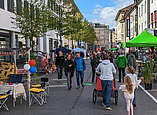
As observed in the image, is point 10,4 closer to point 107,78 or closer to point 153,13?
point 107,78

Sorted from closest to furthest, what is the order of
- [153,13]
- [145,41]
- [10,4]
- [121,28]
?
1. [145,41]
2. [10,4]
3. [153,13]
4. [121,28]

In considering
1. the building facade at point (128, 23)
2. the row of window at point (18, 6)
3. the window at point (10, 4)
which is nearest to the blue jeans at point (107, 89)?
the row of window at point (18, 6)

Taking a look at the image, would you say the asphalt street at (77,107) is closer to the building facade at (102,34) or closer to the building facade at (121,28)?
the building facade at (121,28)

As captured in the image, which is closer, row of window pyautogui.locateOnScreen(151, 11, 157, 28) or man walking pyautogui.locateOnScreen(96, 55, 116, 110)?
man walking pyautogui.locateOnScreen(96, 55, 116, 110)

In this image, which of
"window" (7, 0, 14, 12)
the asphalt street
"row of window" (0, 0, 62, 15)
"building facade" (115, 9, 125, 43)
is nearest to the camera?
the asphalt street

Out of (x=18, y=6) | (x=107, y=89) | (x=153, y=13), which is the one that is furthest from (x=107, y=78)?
(x=153, y=13)

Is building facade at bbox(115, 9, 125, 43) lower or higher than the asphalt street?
higher

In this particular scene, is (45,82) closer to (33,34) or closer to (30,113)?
(30,113)

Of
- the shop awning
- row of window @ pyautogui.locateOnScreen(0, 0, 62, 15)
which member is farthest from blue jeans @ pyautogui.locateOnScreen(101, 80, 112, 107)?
row of window @ pyautogui.locateOnScreen(0, 0, 62, 15)

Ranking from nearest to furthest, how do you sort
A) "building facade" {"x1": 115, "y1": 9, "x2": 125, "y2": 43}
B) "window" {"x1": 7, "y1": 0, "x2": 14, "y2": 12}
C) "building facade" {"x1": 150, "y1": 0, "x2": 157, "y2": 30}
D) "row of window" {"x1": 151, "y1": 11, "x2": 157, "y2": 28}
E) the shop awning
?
the shop awning, "window" {"x1": 7, "y1": 0, "x2": 14, "y2": 12}, "row of window" {"x1": 151, "y1": 11, "x2": 157, "y2": 28}, "building facade" {"x1": 150, "y1": 0, "x2": 157, "y2": 30}, "building facade" {"x1": 115, "y1": 9, "x2": 125, "y2": 43}

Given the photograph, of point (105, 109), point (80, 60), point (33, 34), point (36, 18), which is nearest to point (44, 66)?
point (33, 34)

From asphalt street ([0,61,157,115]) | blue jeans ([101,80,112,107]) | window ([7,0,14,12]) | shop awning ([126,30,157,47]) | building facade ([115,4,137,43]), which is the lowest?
asphalt street ([0,61,157,115])

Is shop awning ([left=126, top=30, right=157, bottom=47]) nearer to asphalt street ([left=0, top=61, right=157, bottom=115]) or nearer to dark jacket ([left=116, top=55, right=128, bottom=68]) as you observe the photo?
dark jacket ([left=116, top=55, right=128, bottom=68])

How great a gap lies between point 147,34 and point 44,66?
8561 millimetres
